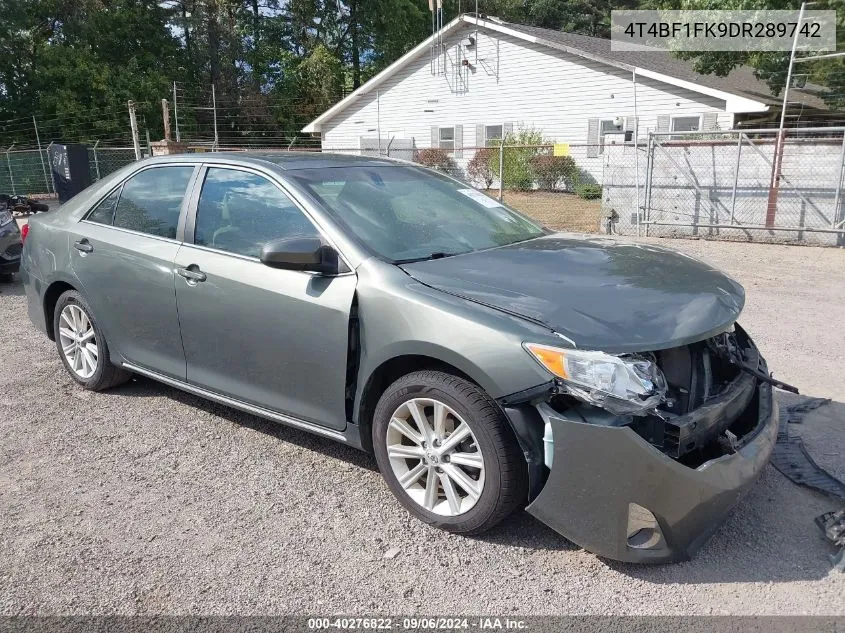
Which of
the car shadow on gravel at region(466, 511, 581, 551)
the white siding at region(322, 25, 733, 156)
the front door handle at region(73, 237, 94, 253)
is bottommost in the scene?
the car shadow on gravel at region(466, 511, 581, 551)

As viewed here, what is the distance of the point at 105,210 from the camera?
4.60 m

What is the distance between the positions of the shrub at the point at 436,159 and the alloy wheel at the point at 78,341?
19.4 meters

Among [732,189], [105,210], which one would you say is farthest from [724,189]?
[105,210]

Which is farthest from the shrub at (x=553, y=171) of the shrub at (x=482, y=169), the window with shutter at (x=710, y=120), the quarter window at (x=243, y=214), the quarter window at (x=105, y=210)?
the quarter window at (x=243, y=214)

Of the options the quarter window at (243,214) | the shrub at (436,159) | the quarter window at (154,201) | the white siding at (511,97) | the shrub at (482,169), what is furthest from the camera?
the shrub at (436,159)

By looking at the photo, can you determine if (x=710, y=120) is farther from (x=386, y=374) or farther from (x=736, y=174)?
(x=386, y=374)

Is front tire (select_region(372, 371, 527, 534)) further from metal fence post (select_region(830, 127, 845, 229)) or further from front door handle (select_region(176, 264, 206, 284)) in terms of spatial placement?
metal fence post (select_region(830, 127, 845, 229))

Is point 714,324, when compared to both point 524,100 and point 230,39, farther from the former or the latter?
point 230,39

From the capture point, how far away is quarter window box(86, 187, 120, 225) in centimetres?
455

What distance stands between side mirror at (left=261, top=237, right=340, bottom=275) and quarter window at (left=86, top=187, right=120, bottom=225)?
6.25 feet

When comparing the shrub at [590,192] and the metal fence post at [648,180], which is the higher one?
the metal fence post at [648,180]

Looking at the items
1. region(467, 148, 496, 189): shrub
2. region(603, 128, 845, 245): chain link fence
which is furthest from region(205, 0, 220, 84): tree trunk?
region(603, 128, 845, 245): chain link fence

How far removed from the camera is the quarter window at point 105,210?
14.9ft

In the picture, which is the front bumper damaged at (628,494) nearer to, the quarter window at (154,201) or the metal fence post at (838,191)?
the quarter window at (154,201)
